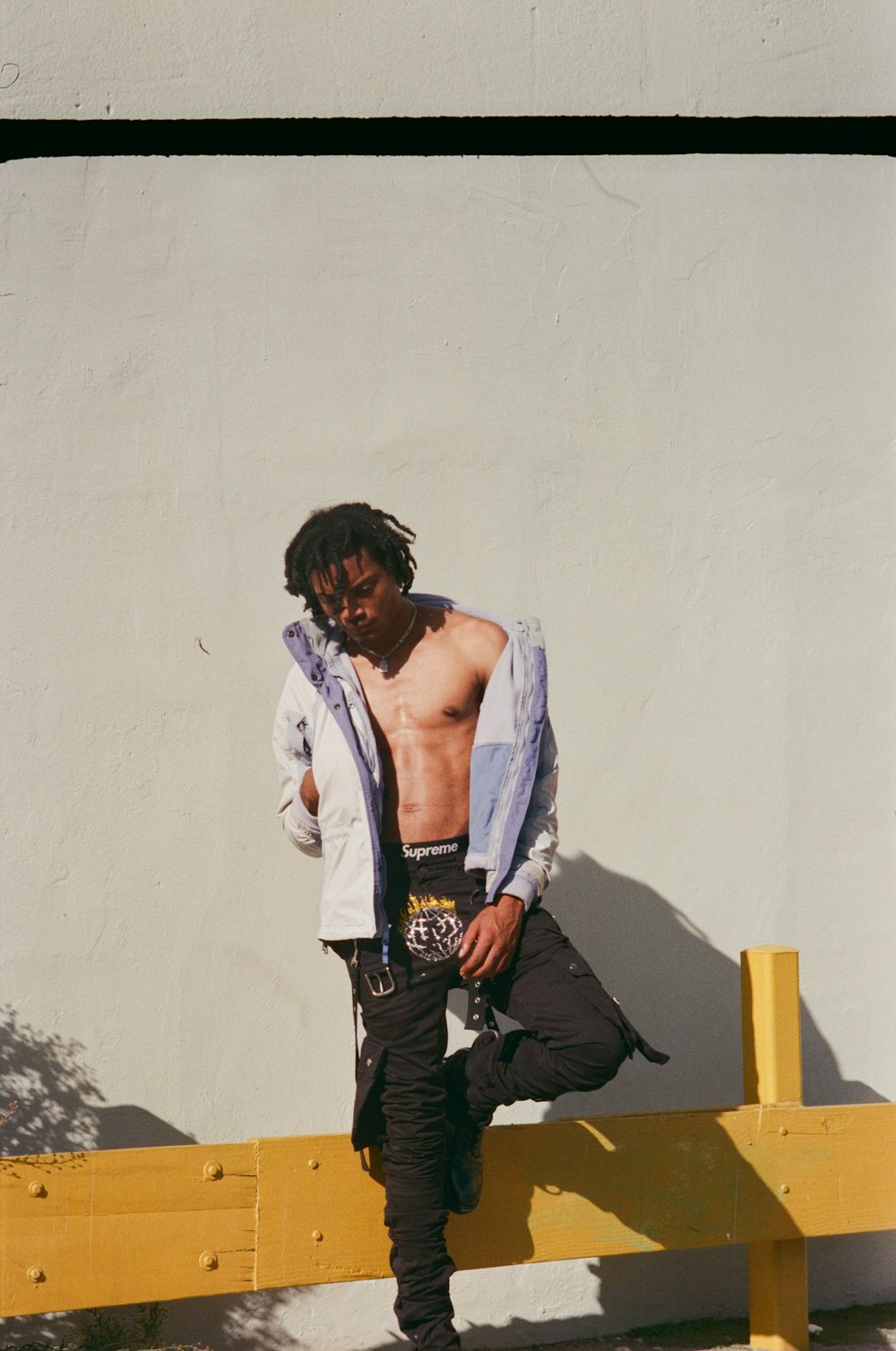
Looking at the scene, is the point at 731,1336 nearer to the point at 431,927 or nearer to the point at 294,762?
the point at 431,927

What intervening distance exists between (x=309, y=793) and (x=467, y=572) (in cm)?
90

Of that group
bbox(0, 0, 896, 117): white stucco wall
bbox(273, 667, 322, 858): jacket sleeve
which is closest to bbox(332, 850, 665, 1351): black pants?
bbox(273, 667, 322, 858): jacket sleeve

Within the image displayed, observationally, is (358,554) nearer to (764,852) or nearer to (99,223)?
(99,223)

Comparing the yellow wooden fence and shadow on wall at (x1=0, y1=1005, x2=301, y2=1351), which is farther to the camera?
shadow on wall at (x1=0, y1=1005, x2=301, y2=1351)

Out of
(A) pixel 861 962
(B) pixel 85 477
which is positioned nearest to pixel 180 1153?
(B) pixel 85 477

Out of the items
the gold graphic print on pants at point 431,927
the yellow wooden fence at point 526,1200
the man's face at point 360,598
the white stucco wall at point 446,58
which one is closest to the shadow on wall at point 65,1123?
the yellow wooden fence at point 526,1200

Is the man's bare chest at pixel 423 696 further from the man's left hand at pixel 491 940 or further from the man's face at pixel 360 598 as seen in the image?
the man's left hand at pixel 491 940

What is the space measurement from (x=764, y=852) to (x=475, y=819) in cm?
126

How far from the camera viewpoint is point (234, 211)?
13.5ft

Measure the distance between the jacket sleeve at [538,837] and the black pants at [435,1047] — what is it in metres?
0.08

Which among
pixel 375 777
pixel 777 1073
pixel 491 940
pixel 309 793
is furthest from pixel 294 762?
pixel 777 1073

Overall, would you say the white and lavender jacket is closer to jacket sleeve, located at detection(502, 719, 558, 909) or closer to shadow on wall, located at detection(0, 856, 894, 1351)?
jacket sleeve, located at detection(502, 719, 558, 909)

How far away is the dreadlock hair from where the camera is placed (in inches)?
141

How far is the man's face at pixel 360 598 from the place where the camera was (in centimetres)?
355
